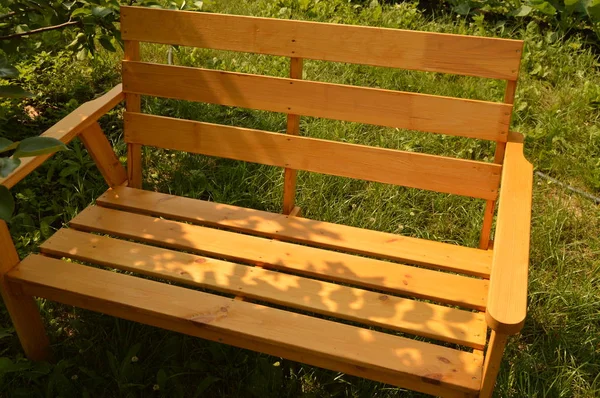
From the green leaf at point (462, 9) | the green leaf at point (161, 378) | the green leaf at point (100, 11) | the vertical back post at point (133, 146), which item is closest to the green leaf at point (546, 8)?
the green leaf at point (462, 9)

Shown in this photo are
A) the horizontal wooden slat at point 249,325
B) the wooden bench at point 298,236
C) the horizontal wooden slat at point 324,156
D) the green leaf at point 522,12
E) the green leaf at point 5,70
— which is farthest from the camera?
the green leaf at point 522,12

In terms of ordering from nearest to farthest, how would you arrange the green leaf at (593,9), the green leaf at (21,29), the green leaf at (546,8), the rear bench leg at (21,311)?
the rear bench leg at (21,311) < the green leaf at (21,29) < the green leaf at (593,9) < the green leaf at (546,8)

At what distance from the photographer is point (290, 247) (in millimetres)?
2551

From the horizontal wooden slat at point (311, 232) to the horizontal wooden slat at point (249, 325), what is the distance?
0.45m

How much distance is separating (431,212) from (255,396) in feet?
4.58

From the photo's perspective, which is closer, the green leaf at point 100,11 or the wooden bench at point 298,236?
the wooden bench at point 298,236

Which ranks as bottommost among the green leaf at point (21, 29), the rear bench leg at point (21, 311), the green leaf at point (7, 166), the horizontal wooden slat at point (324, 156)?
the rear bench leg at point (21, 311)

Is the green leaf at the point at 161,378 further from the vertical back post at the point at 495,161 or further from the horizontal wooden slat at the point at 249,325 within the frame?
the vertical back post at the point at 495,161

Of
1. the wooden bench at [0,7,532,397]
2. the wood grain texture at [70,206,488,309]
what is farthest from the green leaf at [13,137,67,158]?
the wood grain texture at [70,206,488,309]

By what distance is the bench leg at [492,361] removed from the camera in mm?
1742

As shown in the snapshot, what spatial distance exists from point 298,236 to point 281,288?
35 centimetres

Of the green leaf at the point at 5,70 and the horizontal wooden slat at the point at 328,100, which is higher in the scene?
the green leaf at the point at 5,70

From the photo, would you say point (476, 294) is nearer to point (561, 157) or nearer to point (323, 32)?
point (323, 32)

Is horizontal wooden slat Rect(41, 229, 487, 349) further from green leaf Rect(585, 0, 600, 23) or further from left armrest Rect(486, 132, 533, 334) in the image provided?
green leaf Rect(585, 0, 600, 23)
